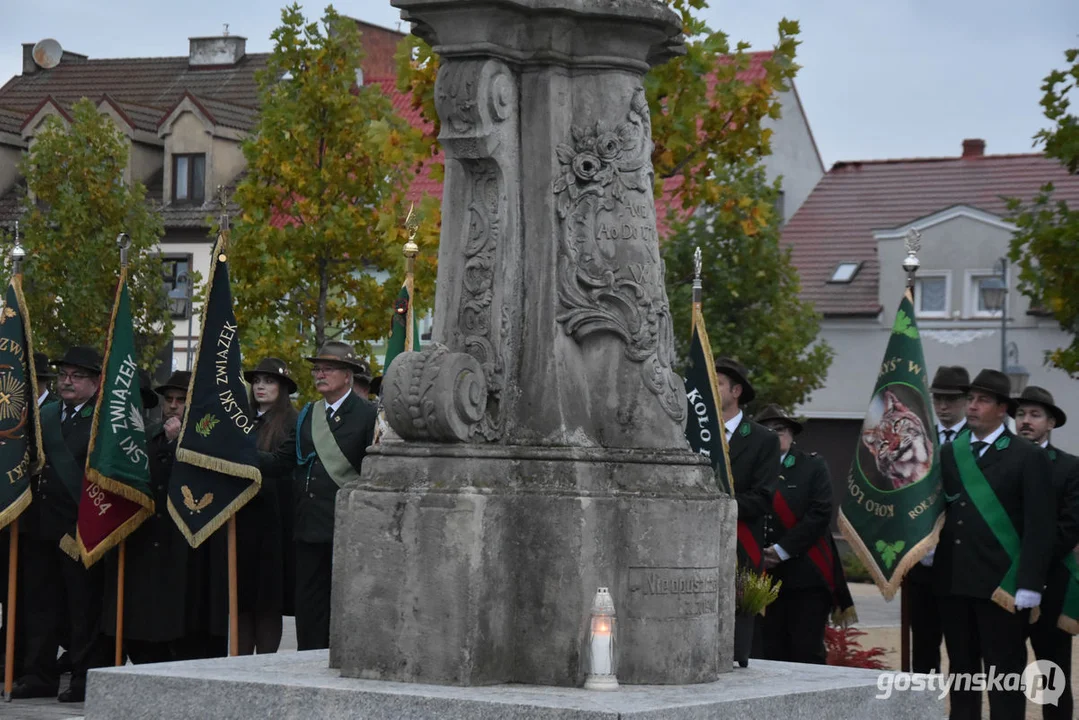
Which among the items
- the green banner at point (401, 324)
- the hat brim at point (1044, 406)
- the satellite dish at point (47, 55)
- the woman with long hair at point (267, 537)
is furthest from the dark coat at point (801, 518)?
the satellite dish at point (47, 55)

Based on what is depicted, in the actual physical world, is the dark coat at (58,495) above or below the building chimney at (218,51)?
below

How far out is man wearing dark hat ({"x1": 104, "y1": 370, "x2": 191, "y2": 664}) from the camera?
12.8m

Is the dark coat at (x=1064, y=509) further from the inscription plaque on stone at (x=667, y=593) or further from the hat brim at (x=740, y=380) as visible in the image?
the inscription plaque on stone at (x=667, y=593)

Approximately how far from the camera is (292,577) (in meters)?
13.3

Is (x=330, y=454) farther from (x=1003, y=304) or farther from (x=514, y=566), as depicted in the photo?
(x=1003, y=304)

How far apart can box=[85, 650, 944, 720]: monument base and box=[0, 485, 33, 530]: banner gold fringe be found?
4627mm

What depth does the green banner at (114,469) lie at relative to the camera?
1270 cm

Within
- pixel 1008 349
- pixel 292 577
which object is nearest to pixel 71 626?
pixel 292 577

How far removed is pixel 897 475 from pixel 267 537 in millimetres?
4020

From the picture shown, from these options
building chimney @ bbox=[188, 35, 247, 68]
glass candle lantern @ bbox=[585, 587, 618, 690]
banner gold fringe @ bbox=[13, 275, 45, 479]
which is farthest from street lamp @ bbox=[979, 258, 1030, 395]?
A: glass candle lantern @ bbox=[585, 587, 618, 690]

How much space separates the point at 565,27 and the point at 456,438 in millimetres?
1761

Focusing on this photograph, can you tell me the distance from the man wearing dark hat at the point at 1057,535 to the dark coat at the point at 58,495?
19.1 feet

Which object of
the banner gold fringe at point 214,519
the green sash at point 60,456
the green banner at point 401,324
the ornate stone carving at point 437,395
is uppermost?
the green banner at point 401,324

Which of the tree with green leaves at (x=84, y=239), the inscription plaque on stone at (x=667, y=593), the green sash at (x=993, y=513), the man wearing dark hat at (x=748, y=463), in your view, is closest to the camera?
the inscription plaque on stone at (x=667, y=593)
